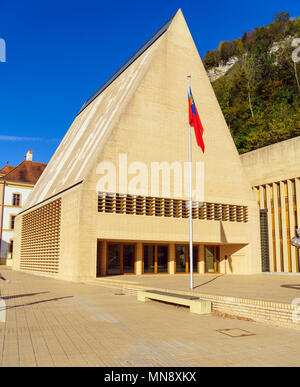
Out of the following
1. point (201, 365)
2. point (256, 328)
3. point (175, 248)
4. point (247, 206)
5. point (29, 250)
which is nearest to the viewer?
point (201, 365)

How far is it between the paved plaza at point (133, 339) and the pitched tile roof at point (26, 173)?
126 ft

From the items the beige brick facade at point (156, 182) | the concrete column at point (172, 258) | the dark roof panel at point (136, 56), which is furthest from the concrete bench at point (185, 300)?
the dark roof panel at point (136, 56)

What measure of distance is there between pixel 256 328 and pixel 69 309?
15.6ft

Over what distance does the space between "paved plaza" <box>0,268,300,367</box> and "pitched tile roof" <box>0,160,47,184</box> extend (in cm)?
3845

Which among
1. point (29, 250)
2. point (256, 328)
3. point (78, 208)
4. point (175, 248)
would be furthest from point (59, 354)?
point (29, 250)

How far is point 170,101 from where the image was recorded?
2283 cm

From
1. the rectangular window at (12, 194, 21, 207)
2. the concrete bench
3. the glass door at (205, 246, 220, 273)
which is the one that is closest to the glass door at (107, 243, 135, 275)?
the glass door at (205, 246, 220, 273)

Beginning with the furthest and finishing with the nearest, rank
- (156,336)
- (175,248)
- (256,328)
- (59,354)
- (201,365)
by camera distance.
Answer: (175,248), (256,328), (156,336), (59,354), (201,365)

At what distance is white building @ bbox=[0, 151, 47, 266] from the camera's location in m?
42.5

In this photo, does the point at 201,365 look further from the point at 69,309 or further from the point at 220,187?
the point at 220,187

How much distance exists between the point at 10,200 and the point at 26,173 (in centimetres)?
488

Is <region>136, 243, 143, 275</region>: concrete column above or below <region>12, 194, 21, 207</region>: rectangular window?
below

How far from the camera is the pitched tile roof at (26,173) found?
45500 millimetres

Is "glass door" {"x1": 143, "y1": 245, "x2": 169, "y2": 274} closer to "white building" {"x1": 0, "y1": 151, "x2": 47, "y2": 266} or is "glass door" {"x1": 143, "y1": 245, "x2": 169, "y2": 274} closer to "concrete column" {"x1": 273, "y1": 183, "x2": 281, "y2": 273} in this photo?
"concrete column" {"x1": 273, "y1": 183, "x2": 281, "y2": 273}
